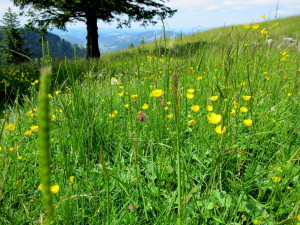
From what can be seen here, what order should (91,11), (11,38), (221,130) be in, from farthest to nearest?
(11,38)
(91,11)
(221,130)

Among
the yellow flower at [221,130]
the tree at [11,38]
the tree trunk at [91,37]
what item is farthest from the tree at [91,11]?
the tree at [11,38]

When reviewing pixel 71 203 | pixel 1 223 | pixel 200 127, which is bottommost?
pixel 1 223

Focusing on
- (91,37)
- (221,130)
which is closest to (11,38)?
(91,37)

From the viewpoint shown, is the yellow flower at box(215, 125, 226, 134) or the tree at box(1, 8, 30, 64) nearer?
the yellow flower at box(215, 125, 226, 134)

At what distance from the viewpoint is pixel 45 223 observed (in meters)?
0.95

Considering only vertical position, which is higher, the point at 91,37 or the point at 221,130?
the point at 91,37

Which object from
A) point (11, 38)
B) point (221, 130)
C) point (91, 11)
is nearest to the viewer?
point (221, 130)

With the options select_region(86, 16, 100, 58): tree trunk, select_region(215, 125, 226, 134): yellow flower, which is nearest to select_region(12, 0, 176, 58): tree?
select_region(86, 16, 100, 58): tree trunk

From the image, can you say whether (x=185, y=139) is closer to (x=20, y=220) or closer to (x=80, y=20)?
(x=20, y=220)

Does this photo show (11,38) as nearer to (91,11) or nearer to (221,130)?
(91,11)

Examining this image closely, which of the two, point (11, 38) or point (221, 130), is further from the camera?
point (11, 38)

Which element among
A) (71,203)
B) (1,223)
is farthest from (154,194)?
(1,223)

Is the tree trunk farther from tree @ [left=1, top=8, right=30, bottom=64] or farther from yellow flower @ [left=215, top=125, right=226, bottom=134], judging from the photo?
tree @ [left=1, top=8, right=30, bottom=64]

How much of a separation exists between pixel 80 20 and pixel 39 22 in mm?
2274
